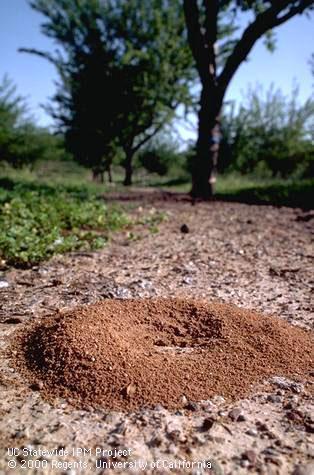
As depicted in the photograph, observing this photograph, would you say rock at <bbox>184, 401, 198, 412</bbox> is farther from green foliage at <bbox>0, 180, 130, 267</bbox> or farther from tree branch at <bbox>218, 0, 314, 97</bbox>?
tree branch at <bbox>218, 0, 314, 97</bbox>

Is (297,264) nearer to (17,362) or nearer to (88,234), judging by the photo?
(88,234)

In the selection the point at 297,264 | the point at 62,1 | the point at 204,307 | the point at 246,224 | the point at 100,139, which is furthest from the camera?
the point at 100,139

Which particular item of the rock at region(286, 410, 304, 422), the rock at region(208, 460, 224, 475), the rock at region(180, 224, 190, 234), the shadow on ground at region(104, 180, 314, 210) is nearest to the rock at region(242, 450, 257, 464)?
the rock at region(208, 460, 224, 475)

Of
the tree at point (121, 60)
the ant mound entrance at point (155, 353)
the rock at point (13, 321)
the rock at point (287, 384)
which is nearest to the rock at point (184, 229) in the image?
the ant mound entrance at point (155, 353)

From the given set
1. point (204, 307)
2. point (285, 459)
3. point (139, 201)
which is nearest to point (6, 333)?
point (204, 307)

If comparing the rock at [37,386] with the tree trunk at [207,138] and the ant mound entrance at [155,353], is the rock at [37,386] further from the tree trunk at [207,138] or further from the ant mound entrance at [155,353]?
the tree trunk at [207,138]

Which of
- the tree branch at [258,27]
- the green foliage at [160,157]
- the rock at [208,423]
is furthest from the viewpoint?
the green foliage at [160,157]
